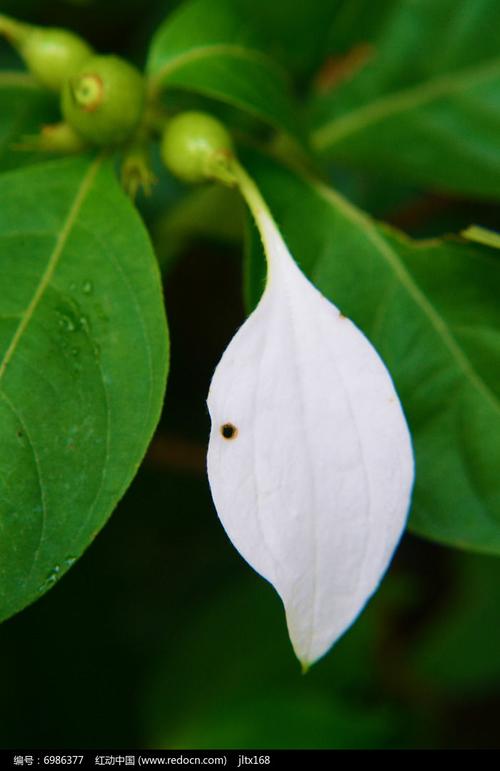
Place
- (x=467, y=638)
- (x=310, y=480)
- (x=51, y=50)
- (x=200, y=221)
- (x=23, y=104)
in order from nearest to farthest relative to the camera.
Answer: (x=310, y=480) < (x=51, y=50) < (x=23, y=104) < (x=200, y=221) < (x=467, y=638)

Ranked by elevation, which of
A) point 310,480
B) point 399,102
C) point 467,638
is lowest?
point 467,638

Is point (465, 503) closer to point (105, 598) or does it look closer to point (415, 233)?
point (415, 233)

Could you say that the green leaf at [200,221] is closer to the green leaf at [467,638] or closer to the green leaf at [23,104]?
the green leaf at [23,104]

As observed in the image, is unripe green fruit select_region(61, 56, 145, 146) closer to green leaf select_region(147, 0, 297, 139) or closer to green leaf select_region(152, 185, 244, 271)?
green leaf select_region(147, 0, 297, 139)

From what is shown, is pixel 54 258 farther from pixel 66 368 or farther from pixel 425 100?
pixel 425 100

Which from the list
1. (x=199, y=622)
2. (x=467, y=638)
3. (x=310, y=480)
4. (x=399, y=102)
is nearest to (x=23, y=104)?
(x=399, y=102)

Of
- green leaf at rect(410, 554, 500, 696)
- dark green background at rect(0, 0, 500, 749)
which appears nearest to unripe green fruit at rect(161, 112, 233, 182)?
dark green background at rect(0, 0, 500, 749)

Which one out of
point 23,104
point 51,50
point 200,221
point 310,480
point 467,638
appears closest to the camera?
point 310,480

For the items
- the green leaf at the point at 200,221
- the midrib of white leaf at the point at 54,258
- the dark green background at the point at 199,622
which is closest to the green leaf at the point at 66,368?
the midrib of white leaf at the point at 54,258
